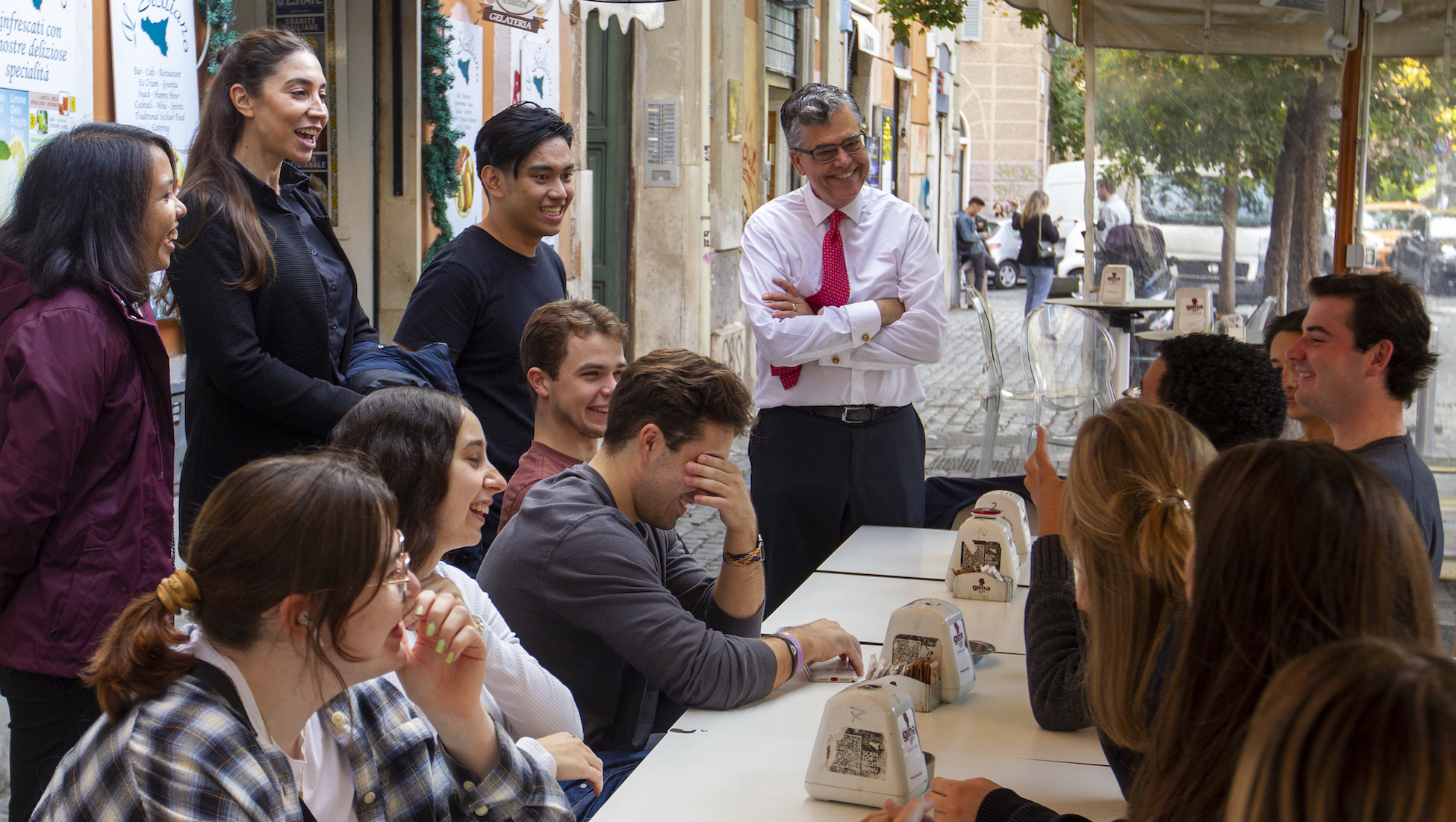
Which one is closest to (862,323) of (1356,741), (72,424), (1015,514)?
(1015,514)

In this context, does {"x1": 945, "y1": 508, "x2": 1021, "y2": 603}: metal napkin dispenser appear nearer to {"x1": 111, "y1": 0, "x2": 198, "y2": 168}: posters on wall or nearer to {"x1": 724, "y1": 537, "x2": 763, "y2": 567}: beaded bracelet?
{"x1": 724, "y1": 537, "x2": 763, "y2": 567}: beaded bracelet

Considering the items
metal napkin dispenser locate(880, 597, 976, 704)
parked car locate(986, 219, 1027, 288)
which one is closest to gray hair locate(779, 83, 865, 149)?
metal napkin dispenser locate(880, 597, 976, 704)

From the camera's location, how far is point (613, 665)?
260 cm

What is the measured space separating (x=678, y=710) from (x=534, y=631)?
0.42m

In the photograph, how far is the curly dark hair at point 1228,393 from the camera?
117 inches

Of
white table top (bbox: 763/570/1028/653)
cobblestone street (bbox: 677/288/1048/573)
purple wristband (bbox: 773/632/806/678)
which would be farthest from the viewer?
cobblestone street (bbox: 677/288/1048/573)

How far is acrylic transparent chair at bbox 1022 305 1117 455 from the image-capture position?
8352mm

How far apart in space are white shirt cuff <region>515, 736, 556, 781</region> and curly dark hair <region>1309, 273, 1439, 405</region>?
7.43 ft

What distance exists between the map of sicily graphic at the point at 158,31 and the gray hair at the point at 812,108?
7.09 ft

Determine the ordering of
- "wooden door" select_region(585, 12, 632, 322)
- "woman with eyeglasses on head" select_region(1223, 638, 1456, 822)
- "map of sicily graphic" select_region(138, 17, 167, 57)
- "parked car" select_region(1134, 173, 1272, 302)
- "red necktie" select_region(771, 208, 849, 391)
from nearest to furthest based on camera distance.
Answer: "woman with eyeglasses on head" select_region(1223, 638, 1456, 822) < "red necktie" select_region(771, 208, 849, 391) < "map of sicily graphic" select_region(138, 17, 167, 57) < "parked car" select_region(1134, 173, 1272, 302) < "wooden door" select_region(585, 12, 632, 322)

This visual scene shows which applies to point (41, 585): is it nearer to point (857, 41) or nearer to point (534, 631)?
point (534, 631)

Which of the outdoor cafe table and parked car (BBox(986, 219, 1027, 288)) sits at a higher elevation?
parked car (BBox(986, 219, 1027, 288))

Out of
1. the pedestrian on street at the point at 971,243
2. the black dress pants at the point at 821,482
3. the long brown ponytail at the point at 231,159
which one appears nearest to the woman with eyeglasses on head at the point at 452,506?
the long brown ponytail at the point at 231,159

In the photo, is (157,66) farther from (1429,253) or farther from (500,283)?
(1429,253)
